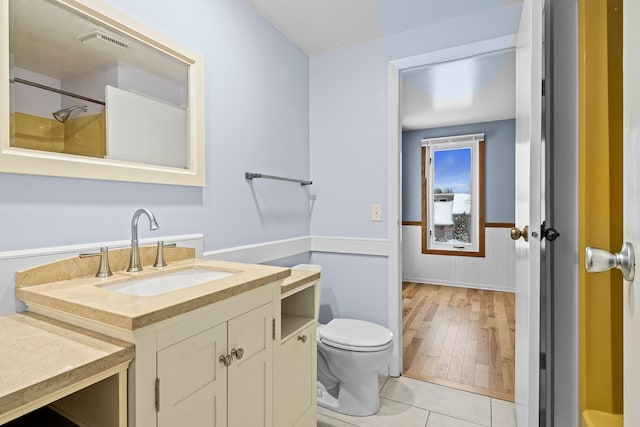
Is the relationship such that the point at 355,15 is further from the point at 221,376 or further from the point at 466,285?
the point at 466,285

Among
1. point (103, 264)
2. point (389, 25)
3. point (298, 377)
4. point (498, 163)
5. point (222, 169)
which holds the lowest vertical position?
point (298, 377)

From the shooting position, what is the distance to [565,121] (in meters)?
1.25

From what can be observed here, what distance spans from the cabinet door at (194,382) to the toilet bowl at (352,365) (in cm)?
92

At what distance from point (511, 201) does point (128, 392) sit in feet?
15.0

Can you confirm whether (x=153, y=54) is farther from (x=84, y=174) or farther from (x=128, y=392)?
(x=128, y=392)

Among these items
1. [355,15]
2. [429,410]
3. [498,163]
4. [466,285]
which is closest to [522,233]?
[429,410]

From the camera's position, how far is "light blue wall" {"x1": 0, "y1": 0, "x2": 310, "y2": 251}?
1.09 meters


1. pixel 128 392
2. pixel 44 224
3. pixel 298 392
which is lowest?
pixel 298 392

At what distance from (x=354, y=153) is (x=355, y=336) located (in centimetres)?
117

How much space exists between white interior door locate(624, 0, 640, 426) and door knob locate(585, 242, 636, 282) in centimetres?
1

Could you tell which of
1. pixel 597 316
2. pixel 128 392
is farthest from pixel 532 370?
pixel 128 392

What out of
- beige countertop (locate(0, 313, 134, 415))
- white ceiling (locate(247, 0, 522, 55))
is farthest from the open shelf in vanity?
white ceiling (locate(247, 0, 522, 55))

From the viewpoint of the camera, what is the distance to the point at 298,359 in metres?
1.43

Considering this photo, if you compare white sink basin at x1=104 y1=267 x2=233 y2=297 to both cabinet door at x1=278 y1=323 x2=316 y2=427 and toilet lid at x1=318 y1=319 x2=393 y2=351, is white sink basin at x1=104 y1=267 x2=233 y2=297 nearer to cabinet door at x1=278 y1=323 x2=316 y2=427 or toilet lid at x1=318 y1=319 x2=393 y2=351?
cabinet door at x1=278 y1=323 x2=316 y2=427
